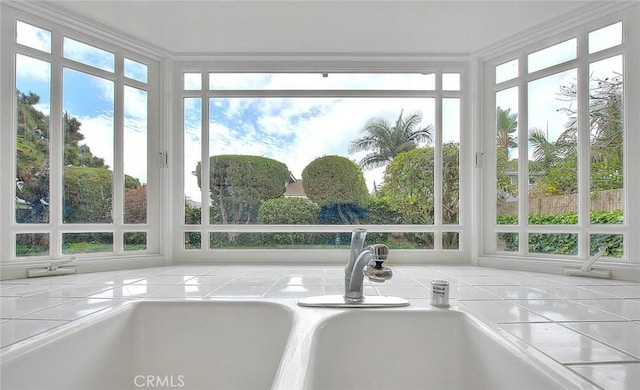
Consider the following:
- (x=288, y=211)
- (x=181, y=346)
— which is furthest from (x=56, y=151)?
(x=181, y=346)

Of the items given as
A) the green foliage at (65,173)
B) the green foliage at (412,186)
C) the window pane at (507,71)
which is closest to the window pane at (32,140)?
the green foliage at (65,173)

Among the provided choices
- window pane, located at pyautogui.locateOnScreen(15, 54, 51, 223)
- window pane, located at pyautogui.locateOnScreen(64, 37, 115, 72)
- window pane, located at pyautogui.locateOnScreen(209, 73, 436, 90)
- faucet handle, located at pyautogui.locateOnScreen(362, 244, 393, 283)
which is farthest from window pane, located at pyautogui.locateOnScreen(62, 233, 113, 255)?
faucet handle, located at pyautogui.locateOnScreen(362, 244, 393, 283)

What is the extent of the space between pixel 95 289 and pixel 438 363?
58.0 inches

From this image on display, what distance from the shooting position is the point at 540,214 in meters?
2.16

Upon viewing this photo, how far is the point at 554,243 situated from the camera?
6.91 feet

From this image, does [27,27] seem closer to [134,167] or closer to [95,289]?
[134,167]

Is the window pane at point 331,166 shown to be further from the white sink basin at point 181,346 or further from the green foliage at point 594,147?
the white sink basin at point 181,346

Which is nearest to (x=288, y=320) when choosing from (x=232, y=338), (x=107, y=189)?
(x=232, y=338)

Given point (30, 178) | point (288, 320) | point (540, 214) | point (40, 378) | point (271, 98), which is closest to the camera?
point (40, 378)

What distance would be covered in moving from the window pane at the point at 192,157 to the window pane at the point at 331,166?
0.02 metres

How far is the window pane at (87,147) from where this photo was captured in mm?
2088

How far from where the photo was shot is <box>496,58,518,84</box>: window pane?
2.29 metres

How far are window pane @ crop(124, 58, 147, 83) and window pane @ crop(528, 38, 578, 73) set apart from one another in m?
2.69

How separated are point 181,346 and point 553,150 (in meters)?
2.34
